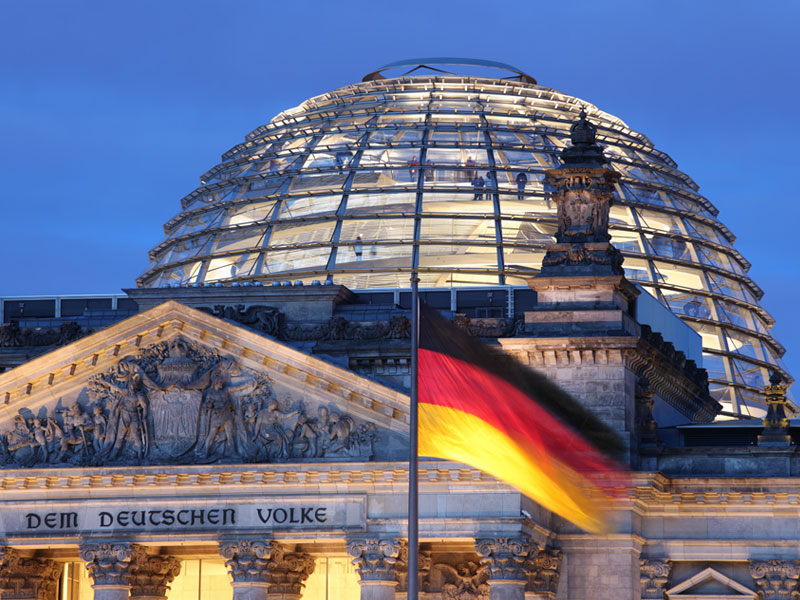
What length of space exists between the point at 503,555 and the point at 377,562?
3822mm

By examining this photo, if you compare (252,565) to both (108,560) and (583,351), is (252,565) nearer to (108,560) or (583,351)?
(108,560)

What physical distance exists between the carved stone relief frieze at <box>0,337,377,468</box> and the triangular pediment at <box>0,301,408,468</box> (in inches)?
1.2

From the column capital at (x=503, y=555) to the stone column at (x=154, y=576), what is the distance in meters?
11.4

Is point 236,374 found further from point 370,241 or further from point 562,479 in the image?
point 370,241

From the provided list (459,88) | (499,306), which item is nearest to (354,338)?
(499,306)

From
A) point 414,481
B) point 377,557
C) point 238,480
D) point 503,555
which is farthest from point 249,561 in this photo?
point 414,481

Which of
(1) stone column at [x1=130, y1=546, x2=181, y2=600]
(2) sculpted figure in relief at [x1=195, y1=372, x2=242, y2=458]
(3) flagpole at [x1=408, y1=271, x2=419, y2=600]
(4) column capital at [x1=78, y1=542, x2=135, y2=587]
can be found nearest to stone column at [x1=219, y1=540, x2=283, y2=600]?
(2) sculpted figure in relief at [x1=195, y1=372, x2=242, y2=458]

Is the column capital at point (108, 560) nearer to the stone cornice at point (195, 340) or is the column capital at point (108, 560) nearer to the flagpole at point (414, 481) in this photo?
the stone cornice at point (195, 340)

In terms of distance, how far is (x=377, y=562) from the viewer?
2685 inches

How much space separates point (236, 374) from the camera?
7056cm

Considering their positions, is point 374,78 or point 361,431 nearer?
point 361,431

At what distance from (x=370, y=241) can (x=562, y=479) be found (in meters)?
33.2

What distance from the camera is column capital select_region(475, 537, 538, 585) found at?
221 ft

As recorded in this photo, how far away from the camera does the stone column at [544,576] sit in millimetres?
69875
